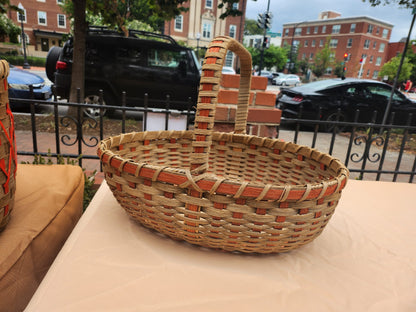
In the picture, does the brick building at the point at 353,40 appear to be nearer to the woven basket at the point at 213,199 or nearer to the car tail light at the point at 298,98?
the car tail light at the point at 298,98

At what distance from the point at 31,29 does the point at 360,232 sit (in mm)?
40790

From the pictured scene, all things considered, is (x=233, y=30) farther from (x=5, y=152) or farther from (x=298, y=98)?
(x=5, y=152)

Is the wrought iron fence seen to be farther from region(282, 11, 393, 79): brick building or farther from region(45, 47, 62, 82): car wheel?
region(282, 11, 393, 79): brick building

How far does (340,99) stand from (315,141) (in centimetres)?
431

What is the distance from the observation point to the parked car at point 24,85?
17.7 ft

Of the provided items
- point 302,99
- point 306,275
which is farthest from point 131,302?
point 302,99

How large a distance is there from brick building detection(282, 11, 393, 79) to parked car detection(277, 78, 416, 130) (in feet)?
130

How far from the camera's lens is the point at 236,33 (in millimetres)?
38656

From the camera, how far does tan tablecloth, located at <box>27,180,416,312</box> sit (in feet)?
1.96

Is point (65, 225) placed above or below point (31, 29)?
below

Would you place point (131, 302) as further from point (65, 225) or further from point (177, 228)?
point (65, 225)

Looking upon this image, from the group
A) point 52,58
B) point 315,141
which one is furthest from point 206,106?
point 52,58

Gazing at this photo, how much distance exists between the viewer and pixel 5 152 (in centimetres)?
66

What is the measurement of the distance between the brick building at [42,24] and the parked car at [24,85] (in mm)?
32517
